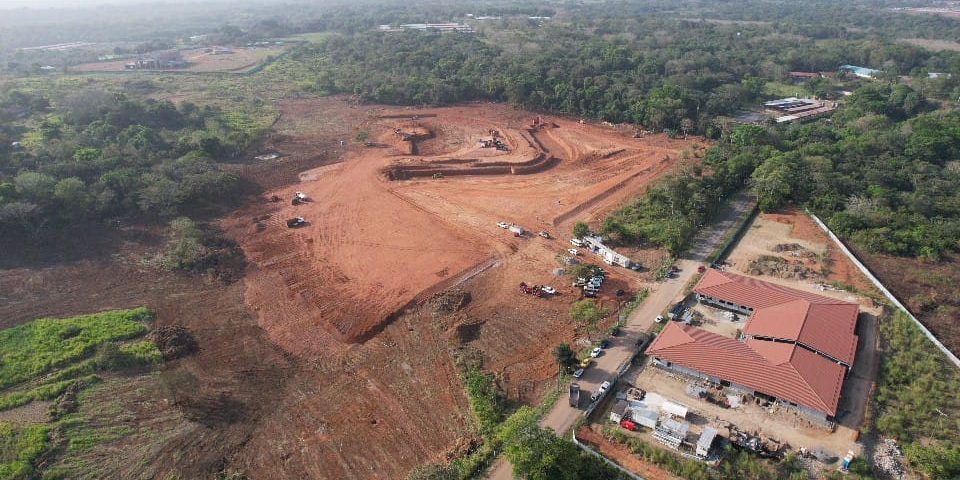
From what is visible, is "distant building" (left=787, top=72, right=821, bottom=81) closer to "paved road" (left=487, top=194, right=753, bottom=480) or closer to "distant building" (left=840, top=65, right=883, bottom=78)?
"distant building" (left=840, top=65, right=883, bottom=78)

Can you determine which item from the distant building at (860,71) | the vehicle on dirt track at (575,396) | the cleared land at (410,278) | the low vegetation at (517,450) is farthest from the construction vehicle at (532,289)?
the distant building at (860,71)

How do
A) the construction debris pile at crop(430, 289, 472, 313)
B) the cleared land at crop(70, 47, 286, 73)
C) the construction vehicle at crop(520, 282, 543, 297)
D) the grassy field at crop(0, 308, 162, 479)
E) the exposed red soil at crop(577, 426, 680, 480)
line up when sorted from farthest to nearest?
1. the cleared land at crop(70, 47, 286, 73)
2. the construction vehicle at crop(520, 282, 543, 297)
3. the construction debris pile at crop(430, 289, 472, 313)
4. the grassy field at crop(0, 308, 162, 479)
5. the exposed red soil at crop(577, 426, 680, 480)

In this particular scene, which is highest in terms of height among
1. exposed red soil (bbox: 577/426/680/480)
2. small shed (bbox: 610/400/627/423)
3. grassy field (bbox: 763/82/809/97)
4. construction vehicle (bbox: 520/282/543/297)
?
grassy field (bbox: 763/82/809/97)

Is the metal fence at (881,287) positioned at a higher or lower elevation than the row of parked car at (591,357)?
higher

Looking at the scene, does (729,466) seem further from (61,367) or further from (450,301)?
(61,367)

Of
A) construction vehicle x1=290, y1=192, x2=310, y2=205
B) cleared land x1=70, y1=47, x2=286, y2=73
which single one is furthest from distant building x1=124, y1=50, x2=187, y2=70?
construction vehicle x1=290, y1=192, x2=310, y2=205

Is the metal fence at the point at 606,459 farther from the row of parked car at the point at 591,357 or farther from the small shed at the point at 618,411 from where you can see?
the row of parked car at the point at 591,357
